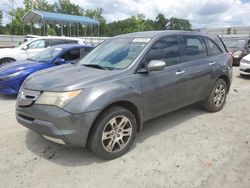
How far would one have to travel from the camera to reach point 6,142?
4.31 metres

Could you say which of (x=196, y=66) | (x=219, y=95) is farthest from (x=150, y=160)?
(x=219, y=95)

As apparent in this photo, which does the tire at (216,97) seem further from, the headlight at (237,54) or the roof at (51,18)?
the roof at (51,18)

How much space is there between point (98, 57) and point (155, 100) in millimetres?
1258

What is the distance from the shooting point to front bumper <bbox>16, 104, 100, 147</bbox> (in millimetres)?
3320

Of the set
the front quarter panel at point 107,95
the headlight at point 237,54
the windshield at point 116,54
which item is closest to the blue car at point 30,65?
the windshield at point 116,54

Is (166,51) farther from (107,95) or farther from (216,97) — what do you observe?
(216,97)

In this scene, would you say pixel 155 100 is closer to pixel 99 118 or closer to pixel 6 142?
pixel 99 118

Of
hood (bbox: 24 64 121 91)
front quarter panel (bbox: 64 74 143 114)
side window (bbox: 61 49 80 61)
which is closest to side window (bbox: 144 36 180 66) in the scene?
front quarter panel (bbox: 64 74 143 114)

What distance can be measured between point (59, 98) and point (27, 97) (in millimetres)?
642

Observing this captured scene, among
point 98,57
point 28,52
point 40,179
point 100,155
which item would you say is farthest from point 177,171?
point 28,52

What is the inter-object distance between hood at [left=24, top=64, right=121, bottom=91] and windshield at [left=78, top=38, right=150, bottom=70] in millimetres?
232

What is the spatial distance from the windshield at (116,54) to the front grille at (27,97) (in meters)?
1.09

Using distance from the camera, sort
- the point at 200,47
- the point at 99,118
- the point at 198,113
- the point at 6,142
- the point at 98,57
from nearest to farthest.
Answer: the point at 99,118
the point at 6,142
the point at 98,57
the point at 200,47
the point at 198,113

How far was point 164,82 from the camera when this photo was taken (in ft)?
14.3
